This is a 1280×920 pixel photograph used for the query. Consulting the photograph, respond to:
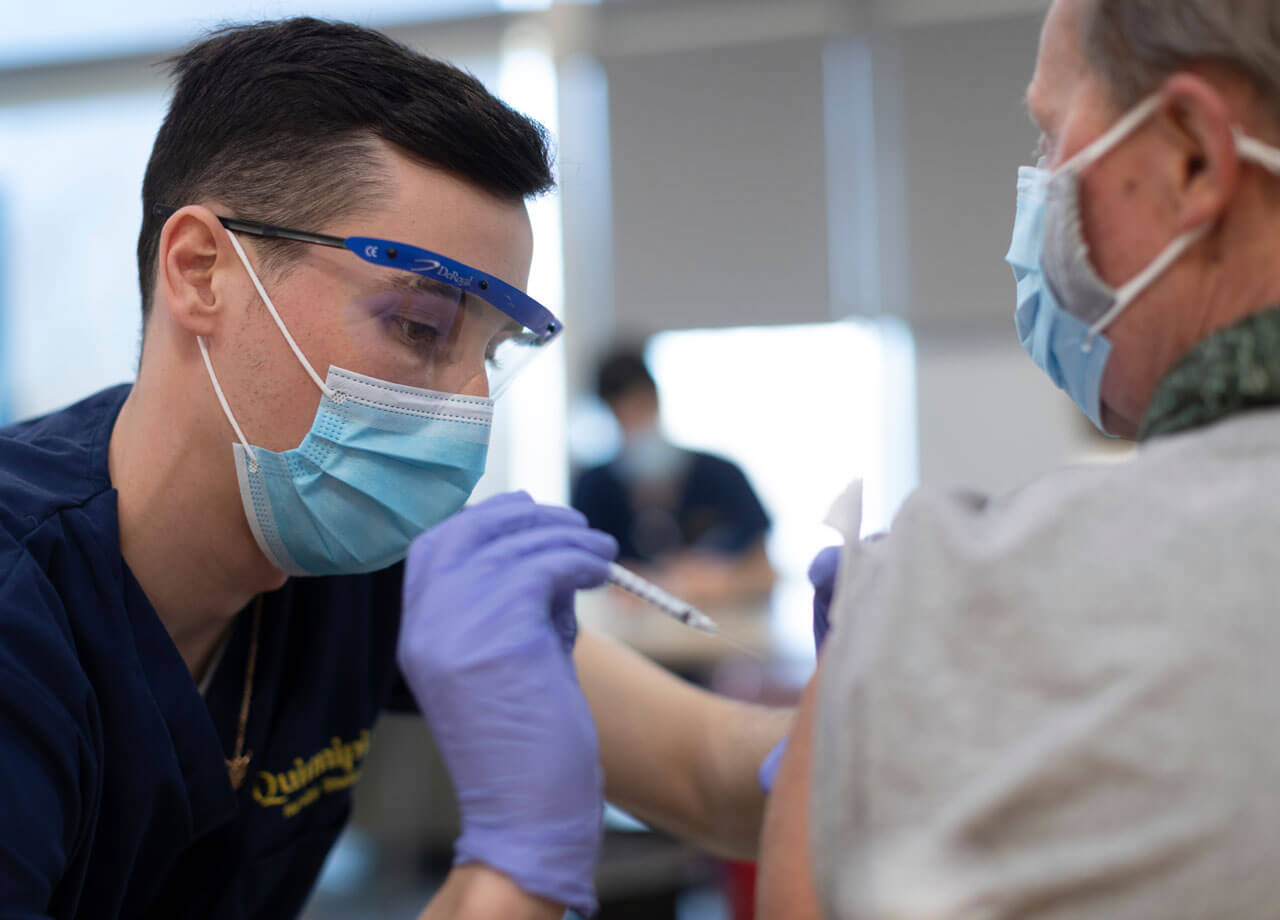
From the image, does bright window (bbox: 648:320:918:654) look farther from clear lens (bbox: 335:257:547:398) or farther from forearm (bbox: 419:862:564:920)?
forearm (bbox: 419:862:564:920)

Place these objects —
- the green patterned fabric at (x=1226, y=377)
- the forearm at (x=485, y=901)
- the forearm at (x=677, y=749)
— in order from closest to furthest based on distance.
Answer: the green patterned fabric at (x=1226, y=377)
the forearm at (x=485, y=901)
the forearm at (x=677, y=749)

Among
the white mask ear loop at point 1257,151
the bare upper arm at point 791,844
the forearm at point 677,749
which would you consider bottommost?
the forearm at point 677,749

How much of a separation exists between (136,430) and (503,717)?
1.75ft

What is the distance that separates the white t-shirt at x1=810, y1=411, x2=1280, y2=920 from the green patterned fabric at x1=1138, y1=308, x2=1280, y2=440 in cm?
2

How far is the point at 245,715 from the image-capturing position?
1146 mm

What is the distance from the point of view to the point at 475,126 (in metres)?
1.07

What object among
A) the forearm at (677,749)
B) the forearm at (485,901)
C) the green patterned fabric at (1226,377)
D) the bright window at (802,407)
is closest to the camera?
the green patterned fabric at (1226,377)

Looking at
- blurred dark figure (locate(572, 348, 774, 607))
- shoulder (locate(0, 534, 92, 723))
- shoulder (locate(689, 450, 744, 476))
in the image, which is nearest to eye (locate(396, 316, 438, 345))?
shoulder (locate(0, 534, 92, 723))

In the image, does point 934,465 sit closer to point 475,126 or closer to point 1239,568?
point 475,126

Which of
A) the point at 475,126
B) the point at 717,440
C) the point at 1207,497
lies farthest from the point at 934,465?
the point at 1207,497

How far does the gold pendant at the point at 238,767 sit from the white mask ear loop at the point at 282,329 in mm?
386

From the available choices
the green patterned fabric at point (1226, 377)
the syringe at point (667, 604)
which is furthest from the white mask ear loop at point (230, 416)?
the green patterned fabric at point (1226, 377)

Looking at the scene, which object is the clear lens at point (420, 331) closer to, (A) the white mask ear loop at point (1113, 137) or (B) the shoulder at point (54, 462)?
(B) the shoulder at point (54, 462)

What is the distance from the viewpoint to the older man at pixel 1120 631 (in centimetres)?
54
